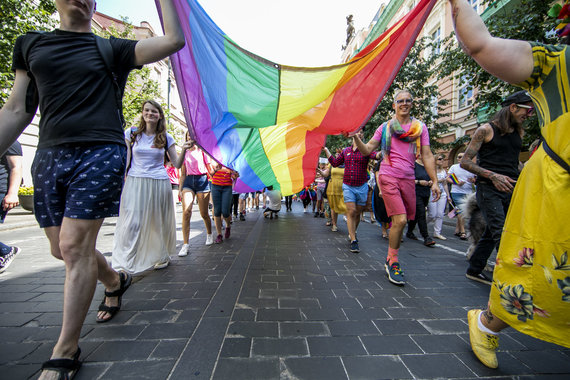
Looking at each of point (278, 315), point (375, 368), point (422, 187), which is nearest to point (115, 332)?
point (278, 315)

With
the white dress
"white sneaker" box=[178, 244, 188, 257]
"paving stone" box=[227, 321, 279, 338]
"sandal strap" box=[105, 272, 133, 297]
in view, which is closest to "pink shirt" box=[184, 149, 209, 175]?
the white dress

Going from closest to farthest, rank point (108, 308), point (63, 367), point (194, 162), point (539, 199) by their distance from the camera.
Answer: point (539, 199)
point (63, 367)
point (108, 308)
point (194, 162)

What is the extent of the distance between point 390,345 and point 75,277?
82.1 inches

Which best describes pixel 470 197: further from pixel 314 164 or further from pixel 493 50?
pixel 493 50

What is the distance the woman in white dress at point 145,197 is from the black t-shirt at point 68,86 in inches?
58.5

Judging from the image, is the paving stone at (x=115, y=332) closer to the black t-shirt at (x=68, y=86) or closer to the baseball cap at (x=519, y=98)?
the black t-shirt at (x=68, y=86)

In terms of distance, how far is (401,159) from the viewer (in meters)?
3.38

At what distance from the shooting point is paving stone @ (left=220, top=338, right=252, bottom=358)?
176cm

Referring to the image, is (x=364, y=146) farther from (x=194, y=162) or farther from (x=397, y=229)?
(x=194, y=162)

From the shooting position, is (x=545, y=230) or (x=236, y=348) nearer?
(x=545, y=230)

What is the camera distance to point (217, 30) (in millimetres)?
2902

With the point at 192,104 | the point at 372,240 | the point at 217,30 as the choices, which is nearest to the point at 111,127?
the point at 192,104

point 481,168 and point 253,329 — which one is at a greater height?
point 481,168

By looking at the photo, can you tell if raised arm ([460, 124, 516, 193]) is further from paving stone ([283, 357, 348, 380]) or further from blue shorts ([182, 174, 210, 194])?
blue shorts ([182, 174, 210, 194])
